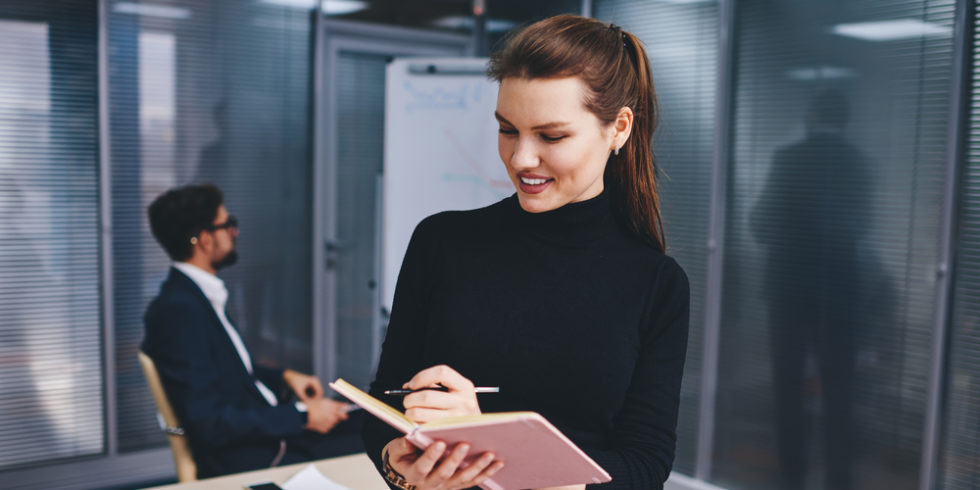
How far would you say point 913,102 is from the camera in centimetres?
264

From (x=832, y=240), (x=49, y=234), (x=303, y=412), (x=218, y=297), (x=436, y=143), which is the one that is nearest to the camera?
(x=303, y=412)

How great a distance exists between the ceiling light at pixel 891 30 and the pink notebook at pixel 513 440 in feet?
7.93

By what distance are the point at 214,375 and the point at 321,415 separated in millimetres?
400

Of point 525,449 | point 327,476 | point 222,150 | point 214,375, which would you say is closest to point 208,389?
point 214,375

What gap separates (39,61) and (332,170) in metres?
1.48

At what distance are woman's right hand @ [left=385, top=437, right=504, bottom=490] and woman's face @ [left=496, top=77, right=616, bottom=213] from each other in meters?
0.34

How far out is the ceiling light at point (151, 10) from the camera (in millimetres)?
3502

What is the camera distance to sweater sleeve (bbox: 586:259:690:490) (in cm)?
106

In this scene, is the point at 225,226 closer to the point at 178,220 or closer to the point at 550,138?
the point at 178,220

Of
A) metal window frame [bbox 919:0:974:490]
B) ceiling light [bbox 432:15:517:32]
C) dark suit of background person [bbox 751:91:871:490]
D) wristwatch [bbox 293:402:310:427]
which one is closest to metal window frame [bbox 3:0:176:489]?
wristwatch [bbox 293:402:310:427]

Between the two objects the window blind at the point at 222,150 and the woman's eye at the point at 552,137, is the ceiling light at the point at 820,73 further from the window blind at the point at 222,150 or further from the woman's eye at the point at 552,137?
the window blind at the point at 222,150

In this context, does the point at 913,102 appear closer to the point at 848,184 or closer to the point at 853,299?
the point at 848,184

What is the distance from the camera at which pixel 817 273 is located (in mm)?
2932

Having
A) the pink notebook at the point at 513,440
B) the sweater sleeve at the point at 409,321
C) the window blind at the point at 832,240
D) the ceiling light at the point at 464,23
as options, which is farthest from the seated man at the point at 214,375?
the ceiling light at the point at 464,23
